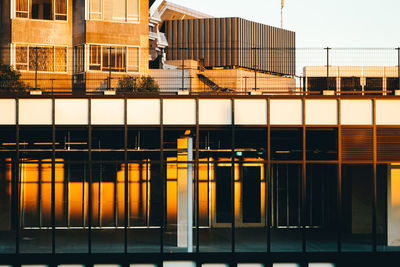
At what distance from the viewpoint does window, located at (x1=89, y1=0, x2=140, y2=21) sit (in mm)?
30656

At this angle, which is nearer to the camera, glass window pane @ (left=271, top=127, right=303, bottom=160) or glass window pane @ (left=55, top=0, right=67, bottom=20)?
glass window pane @ (left=271, top=127, right=303, bottom=160)

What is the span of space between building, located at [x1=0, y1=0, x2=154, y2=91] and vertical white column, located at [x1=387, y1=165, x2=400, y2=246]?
14.4 metres

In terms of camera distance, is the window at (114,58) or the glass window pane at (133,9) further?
the glass window pane at (133,9)

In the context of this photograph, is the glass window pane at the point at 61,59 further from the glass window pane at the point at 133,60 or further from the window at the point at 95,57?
the glass window pane at the point at 133,60

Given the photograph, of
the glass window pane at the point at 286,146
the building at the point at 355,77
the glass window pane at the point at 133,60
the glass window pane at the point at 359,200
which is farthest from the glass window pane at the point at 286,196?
the building at the point at 355,77

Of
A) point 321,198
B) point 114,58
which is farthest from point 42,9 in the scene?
point 321,198

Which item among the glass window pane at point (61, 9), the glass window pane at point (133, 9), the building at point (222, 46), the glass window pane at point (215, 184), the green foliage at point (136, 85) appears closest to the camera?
the glass window pane at point (215, 184)

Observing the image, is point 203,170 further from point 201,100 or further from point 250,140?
point 201,100

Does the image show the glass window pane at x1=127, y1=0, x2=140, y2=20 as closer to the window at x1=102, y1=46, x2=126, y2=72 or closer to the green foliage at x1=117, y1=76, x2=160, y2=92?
the window at x1=102, y1=46, x2=126, y2=72

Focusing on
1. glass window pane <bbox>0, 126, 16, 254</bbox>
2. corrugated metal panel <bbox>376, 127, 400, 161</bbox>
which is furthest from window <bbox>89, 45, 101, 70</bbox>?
corrugated metal panel <bbox>376, 127, 400, 161</bbox>

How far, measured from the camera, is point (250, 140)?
24250 millimetres

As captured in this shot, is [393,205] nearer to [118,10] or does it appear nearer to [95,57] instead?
[95,57]

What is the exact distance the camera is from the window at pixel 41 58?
98.7 ft

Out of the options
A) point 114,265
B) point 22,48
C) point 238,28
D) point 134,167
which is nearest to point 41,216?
point 134,167
